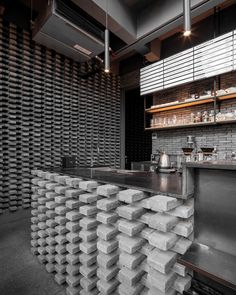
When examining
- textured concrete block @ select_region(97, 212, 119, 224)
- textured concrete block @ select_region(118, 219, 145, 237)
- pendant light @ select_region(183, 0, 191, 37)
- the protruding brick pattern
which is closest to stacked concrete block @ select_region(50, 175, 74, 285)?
the protruding brick pattern

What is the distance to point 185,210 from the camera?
1.32 meters

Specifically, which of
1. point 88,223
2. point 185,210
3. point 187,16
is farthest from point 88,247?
point 187,16

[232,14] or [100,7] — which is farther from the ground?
[232,14]

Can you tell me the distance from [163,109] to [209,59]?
1.45 m

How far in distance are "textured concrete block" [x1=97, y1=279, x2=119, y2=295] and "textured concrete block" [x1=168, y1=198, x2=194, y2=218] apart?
87 centimetres

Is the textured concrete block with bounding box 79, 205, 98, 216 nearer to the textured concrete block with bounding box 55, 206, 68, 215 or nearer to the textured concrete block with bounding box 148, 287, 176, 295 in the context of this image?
the textured concrete block with bounding box 55, 206, 68, 215

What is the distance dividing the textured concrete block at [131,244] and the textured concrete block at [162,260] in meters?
0.13

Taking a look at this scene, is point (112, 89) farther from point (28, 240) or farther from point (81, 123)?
point (28, 240)

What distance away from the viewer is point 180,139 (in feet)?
15.4

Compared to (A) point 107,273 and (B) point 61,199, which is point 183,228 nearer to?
(A) point 107,273

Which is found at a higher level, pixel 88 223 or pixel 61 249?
pixel 88 223

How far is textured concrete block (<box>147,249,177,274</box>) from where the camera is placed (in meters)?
1.23

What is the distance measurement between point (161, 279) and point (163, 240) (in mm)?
282

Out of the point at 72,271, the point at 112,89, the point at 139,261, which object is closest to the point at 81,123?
the point at 112,89
